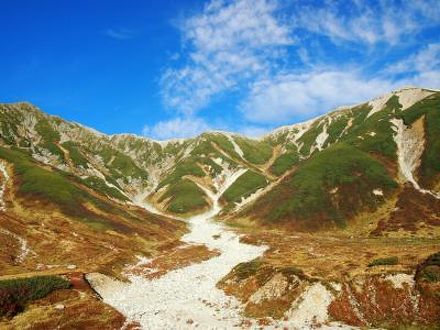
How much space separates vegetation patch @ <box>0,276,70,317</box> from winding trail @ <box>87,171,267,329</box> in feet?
20.9

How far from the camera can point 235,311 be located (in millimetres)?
45219

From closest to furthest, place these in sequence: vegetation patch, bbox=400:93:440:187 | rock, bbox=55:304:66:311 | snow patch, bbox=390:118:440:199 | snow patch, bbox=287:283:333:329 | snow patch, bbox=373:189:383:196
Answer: snow patch, bbox=287:283:333:329 → rock, bbox=55:304:66:311 → snow patch, bbox=373:189:383:196 → vegetation patch, bbox=400:93:440:187 → snow patch, bbox=390:118:440:199

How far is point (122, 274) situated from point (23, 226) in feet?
121

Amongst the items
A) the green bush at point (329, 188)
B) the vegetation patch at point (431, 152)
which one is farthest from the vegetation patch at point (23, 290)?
the vegetation patch at point (431, 152)


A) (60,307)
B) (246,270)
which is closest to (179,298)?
(246,270)

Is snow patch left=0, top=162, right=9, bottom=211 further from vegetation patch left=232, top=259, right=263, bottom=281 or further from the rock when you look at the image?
vegetation patch left=232, top=259, right=263, bottom=281

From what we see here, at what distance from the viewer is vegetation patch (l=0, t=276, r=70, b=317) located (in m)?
44.5

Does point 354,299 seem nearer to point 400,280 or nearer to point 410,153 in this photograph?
point 400,280

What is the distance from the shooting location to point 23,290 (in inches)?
1908

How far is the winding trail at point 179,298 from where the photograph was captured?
4191cm

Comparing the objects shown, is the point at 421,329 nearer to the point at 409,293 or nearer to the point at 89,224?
the point at 409,293

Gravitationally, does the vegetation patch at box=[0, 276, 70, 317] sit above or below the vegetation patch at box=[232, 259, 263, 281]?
below

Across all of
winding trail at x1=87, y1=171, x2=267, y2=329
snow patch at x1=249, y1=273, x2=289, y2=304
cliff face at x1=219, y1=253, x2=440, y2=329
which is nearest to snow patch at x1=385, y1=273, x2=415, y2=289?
cliff face at x1=219, y1=253, x2=440, y2=329

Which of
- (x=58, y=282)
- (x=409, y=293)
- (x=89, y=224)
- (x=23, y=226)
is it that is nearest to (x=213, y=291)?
(x=58, y=282)
